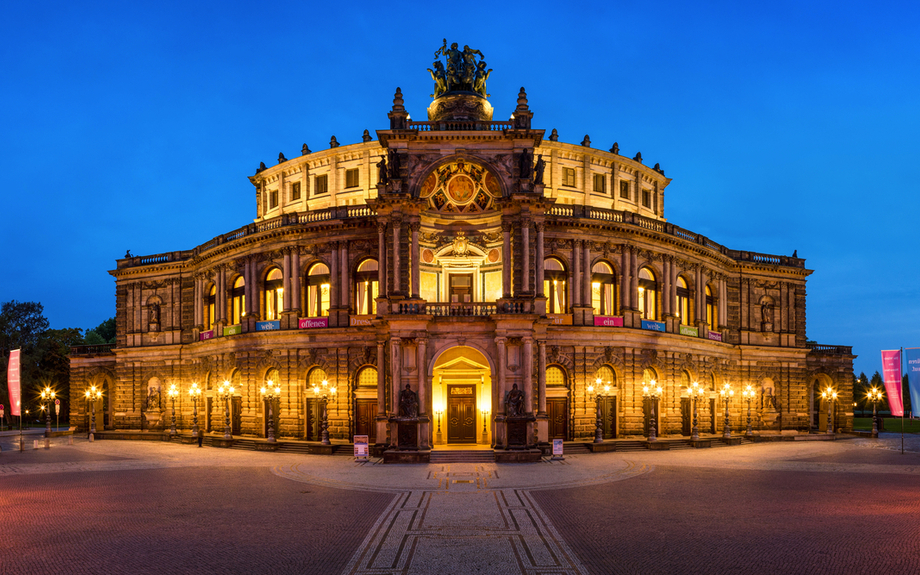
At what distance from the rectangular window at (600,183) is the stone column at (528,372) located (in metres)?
20.6

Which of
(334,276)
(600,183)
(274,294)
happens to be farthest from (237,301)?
(600,183)

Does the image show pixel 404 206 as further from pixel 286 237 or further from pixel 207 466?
pixel 207 466

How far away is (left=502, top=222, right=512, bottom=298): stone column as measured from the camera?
41656 millimetres

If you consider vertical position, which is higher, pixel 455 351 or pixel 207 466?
pixel 455 351

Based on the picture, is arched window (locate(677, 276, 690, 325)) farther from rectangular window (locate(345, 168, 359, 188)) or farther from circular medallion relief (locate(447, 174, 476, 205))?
rectangular window (locate(345, 168, 359, 188))

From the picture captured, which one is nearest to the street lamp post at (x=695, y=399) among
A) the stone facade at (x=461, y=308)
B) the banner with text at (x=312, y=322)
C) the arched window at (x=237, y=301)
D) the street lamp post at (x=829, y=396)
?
the stone facade at (x=461, y=308)

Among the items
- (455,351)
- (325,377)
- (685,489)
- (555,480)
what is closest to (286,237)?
(325,377)

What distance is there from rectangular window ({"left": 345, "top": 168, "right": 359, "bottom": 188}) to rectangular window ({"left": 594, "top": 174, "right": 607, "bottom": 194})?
1997cm

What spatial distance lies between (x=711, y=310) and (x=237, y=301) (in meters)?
39.8

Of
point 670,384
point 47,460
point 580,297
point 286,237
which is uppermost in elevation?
point 286,237

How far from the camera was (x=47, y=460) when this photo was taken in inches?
1594

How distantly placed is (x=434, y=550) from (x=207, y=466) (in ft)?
77.7

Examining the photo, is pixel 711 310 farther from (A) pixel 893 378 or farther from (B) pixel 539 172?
(B) pixel 539 172

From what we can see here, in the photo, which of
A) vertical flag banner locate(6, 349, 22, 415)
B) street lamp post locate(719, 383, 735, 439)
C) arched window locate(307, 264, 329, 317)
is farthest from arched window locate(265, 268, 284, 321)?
street lamp post locate(719, 383, 735, 439)
